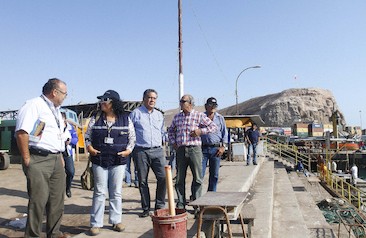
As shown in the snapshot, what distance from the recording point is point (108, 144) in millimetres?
4133

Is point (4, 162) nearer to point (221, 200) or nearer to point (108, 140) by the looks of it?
point (108, 140)

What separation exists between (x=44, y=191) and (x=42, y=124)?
70 cm

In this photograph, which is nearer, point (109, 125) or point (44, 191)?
point (44, 191)

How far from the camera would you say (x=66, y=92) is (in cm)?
384

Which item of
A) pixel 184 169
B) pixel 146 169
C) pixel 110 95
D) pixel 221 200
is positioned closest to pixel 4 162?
pixel 146 169

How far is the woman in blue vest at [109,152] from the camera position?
13.2 ft

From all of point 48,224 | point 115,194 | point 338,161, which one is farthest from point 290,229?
point 338,161

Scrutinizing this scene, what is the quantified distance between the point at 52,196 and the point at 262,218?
3.14 meters

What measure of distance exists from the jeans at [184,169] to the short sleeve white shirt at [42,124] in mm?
1761

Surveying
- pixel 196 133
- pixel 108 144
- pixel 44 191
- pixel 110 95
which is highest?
pixel 110 95

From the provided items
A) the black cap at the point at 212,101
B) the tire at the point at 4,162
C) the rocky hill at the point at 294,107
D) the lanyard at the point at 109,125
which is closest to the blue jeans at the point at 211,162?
the black cap at the point at 212,101

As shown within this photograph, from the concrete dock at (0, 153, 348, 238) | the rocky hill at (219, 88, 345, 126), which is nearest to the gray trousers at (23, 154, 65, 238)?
the concrete dock at (0, 153, 348, 238)

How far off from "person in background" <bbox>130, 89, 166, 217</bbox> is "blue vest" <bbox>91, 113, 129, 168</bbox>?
20.1 inches

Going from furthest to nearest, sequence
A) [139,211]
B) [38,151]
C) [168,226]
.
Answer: [139,211] → [38,151] → [168,226]
